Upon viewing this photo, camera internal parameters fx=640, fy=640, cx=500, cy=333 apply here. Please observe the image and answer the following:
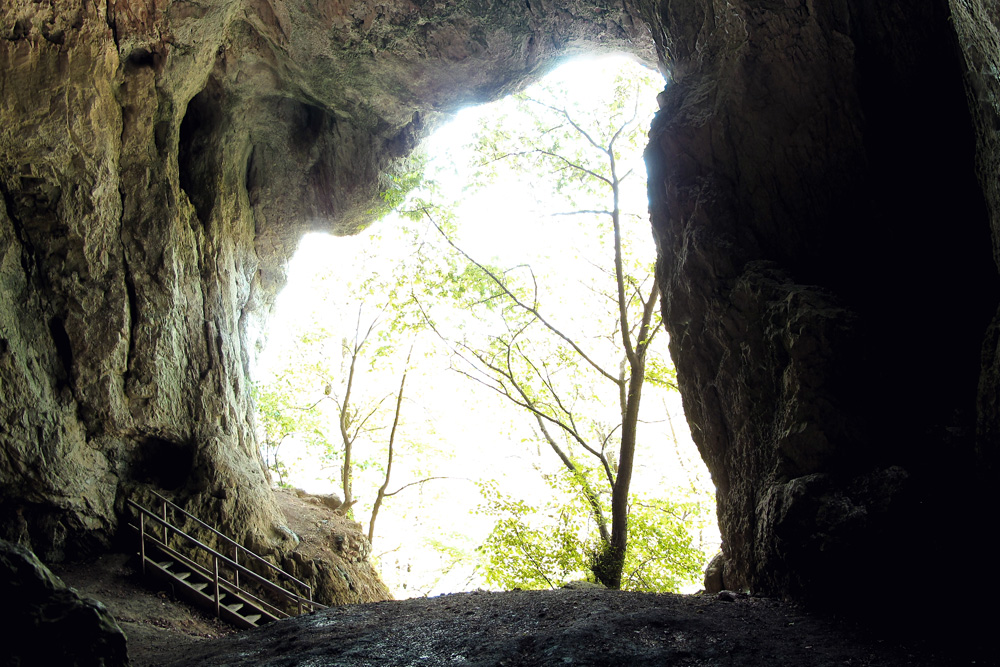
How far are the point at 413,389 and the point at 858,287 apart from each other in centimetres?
1806

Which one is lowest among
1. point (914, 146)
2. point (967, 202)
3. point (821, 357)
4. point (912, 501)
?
point (912, 501)

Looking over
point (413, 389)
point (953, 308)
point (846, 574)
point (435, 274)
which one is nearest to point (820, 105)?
point (953, 308)

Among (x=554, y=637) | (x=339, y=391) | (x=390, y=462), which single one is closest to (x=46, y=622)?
(x=554, y=637)

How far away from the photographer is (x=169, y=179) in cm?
1102

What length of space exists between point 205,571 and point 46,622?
17.4 feet

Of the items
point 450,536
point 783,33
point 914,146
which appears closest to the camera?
point 914,146

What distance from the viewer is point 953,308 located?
575 cm

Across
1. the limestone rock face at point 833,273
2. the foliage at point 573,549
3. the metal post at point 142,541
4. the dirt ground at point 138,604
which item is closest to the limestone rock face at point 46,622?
the dirt ground at point 138,604

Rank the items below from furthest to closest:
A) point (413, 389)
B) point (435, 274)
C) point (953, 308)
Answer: point (413, 389), point (435, 274), point (953, 308)

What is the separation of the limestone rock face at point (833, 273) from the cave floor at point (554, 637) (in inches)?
22.9

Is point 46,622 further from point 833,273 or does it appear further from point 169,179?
point 169,179

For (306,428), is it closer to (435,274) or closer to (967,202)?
(435,274)

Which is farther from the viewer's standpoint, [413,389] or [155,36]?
[413,389]

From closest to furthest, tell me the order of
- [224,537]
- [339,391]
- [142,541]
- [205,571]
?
[142,541] < [205,571] < [224,537] < [339,391]
